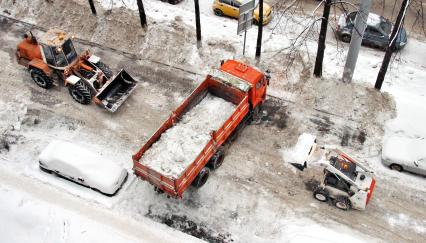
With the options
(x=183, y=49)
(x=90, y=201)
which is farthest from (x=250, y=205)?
(x=183, y=49)

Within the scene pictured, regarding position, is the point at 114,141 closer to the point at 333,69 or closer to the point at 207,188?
the point at 207,188

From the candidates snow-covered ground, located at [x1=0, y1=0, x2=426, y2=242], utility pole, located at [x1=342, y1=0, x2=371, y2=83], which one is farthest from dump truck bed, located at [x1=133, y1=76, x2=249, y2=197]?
utility pole, located at [x1=342, y1=0, x2=371, y2=83]

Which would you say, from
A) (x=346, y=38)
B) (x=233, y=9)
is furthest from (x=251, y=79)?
(x=346, y=38)

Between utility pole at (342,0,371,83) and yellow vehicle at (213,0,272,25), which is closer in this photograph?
utility pole at (342,0,371,83)

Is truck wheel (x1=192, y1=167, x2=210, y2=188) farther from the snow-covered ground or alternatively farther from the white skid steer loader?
the white skid steer loader

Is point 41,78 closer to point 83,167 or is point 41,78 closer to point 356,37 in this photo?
point 83,167

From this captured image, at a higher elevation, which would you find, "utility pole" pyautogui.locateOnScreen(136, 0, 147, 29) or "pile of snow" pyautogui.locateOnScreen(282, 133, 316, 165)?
"utility pole" pyautogui.locateOnScreen(136, 0, 147, 29)

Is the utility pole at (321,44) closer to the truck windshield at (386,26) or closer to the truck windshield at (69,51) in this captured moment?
the truck windshield at (386,26)
